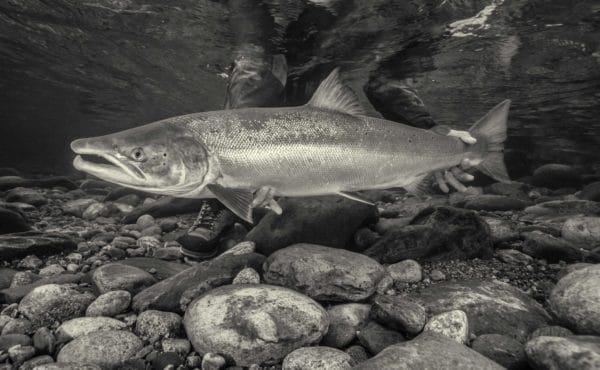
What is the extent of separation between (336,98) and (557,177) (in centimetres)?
1363

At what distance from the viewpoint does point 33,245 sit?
4.07 meters

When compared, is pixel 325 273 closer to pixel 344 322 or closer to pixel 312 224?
pixel 344 322

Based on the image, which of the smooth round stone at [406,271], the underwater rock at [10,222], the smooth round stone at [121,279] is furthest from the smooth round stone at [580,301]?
the underwater rock at [10,222]

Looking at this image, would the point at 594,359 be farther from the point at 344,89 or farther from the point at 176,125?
the point at 176,125

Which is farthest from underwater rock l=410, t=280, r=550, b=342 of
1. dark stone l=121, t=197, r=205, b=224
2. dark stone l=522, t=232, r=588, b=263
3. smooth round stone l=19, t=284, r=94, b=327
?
dark stone l=121, t=197, r=205, b=224

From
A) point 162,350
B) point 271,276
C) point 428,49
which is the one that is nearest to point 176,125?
point 271,276

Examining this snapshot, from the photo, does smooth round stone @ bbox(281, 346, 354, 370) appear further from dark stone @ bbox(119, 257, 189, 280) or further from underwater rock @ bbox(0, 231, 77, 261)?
underwater rock @ bbox(0, 231, 77, 261)

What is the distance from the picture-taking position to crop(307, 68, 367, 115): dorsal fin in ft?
12.2

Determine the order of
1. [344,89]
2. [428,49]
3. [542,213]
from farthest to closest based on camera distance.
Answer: [428,49], [542,213], [344,89]

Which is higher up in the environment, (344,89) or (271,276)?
(344,89)

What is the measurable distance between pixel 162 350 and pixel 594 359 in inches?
114

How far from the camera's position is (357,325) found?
2.68 metres

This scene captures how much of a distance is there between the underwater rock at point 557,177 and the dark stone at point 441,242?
11909 millimetres

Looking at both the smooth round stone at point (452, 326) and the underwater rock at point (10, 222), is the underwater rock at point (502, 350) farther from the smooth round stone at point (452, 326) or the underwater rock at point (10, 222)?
the underwater rock at point (10, 222)
